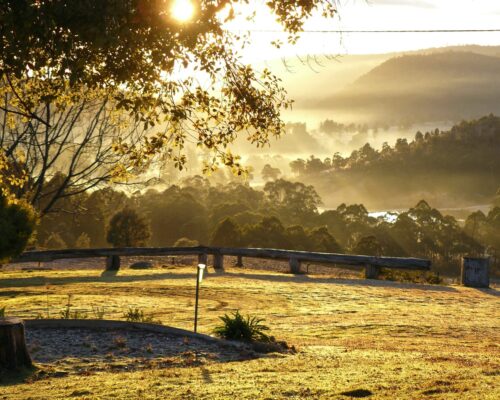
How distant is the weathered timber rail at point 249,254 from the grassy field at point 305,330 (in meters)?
0.66

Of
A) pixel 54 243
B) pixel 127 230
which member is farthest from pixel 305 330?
pixel 54 243

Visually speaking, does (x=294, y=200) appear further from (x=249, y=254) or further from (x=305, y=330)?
(x=305, y=330)

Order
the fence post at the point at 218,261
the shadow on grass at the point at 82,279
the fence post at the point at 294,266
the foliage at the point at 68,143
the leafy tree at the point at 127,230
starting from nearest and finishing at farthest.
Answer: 1. the shadow on grass at the point at 82,279
2. the foliage at the point at 68,143
3. the fence post at the point at 294,266
4. the fence post at the point at 218,261
5. the leafy tree at the point at 127,230

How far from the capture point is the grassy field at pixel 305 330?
31.6ft

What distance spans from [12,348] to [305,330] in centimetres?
632

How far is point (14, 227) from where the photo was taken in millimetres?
22984

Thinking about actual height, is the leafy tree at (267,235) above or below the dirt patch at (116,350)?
above

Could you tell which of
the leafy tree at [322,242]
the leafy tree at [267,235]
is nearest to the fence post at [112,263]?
the leafy tree at [267,235]

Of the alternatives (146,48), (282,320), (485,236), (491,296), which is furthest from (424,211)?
(146,48)

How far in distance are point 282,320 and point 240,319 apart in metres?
3.43

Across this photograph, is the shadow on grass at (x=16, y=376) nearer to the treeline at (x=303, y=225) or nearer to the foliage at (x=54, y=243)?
the foliage at (x=54, y=243)

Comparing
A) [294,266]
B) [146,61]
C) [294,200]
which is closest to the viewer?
[146,61]

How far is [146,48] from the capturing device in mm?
10031

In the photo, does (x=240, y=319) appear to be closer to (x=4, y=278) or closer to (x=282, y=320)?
(x=282, y=320)
